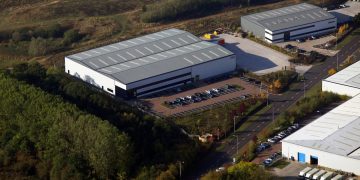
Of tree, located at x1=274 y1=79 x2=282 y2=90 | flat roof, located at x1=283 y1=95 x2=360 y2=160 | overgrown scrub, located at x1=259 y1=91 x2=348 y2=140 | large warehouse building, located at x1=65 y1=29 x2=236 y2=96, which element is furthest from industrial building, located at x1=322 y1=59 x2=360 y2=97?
large warehouse building, located at x1=65 y1=29 x2=236 y2=96

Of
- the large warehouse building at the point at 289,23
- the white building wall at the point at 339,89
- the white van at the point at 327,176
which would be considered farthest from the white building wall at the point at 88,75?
the white van at the point at 327,176

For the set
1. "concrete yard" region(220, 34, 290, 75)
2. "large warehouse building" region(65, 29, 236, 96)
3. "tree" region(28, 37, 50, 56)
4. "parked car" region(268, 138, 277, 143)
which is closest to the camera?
"parked car" region(268, 138, 277, 143)

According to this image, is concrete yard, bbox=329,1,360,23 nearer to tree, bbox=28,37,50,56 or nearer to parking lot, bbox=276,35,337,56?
parking lot, bbox=276,35,337,56

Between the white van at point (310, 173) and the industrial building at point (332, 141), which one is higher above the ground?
the industrial building at point (332, 141)

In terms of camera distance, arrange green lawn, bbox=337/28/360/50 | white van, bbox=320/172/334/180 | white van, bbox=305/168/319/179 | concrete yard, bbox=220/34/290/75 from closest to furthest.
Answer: white van, bbox=320/172/334/180 → white van, bbox=305/168/319/179 → concrete yard, bbox=220/34/290/75 → green lawn, bbox=337/28/360/50

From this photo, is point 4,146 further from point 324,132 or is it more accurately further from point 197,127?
point 324,132

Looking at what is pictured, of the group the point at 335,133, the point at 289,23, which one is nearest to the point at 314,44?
the point at 289,23

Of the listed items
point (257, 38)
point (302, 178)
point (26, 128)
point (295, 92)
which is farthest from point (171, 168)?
point (257, 38)

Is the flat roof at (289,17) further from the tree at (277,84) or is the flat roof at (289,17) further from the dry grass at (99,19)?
the tree at (277,84)
